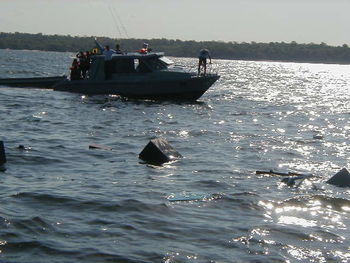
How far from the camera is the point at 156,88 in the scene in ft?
102

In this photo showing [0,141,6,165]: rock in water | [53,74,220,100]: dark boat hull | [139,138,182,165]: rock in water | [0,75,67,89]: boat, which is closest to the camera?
[0,141,6,165]: rock in water

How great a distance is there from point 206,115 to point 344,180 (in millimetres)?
14121

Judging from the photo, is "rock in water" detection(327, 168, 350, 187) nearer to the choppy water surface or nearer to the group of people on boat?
the choppy water surface

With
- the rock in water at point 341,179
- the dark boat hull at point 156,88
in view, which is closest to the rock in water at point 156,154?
the rock in water at point 341,179

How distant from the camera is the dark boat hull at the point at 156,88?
31.2m

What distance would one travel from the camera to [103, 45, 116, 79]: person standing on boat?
31.0 metres

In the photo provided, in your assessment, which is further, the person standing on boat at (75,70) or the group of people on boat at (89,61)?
the person standing on boat at (75,70)

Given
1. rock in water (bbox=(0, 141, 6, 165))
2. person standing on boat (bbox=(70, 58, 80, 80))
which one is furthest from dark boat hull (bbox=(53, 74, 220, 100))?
Result: rock in water (bbox=(0, 141, 6, 165))

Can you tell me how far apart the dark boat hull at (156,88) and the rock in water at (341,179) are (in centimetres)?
1683

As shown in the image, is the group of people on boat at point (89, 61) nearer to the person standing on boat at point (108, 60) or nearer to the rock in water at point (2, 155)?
the person standing on boat at point (108, 60)

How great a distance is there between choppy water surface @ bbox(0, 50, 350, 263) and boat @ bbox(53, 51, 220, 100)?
640cm

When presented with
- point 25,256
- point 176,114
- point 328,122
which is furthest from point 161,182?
point 328,122

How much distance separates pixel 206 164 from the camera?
54.7 ft

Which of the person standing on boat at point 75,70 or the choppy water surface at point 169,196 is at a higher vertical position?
the person standing on boat at point 75,70
